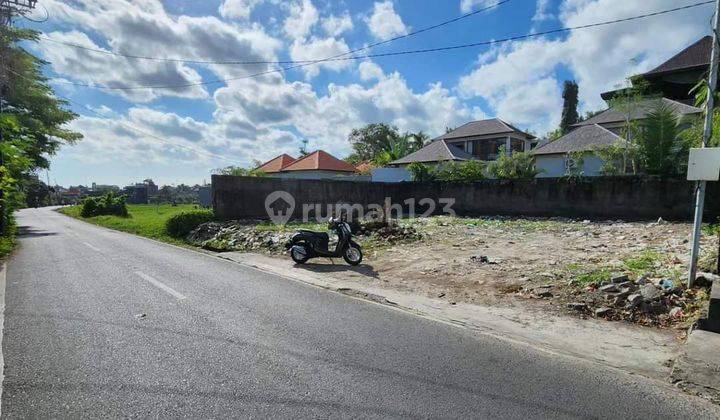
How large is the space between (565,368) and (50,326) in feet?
19.1

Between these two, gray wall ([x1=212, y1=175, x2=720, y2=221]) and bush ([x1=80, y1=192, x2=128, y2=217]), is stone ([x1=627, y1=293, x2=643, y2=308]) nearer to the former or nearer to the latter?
gray wall ([x1=212, y1=175, x2=720, y2=221])

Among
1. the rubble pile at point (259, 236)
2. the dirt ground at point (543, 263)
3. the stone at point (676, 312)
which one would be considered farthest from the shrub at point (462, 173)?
the stone at point (676, 312)

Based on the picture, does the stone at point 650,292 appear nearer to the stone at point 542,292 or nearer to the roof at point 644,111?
the stone at point 542,292

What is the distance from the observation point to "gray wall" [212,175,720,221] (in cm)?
1374

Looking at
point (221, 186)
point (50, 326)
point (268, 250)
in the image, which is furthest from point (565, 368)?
point (221, 186)

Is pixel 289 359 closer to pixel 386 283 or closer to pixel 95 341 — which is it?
pixel 95 341

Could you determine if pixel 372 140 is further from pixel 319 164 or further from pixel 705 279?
pixel 705 279

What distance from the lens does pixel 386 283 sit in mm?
7520

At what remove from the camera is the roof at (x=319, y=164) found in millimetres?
33494

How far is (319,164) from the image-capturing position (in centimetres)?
3366

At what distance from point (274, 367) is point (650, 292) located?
5.31 m

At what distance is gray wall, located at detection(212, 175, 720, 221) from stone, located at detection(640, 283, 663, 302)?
9590 millimetres

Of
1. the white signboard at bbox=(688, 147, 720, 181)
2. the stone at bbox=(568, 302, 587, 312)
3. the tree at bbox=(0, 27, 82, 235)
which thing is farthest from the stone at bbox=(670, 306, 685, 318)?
the tree at bbox=(0, 27, 82, 235)

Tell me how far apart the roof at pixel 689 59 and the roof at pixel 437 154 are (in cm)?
1285
